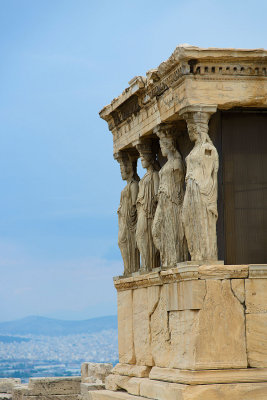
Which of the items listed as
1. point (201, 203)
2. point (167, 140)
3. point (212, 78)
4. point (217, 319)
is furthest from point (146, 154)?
point (217, 319)

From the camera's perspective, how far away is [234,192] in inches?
543

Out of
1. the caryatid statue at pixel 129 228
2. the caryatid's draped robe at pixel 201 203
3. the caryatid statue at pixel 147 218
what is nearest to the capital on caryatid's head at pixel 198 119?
the caryatid's draped robe at pixel 201 203

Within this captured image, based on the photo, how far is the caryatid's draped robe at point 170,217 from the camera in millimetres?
14023

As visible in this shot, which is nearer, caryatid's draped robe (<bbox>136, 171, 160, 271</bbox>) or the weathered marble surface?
the weathered marble surface

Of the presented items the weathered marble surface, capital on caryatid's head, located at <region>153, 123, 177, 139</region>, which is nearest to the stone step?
the weathered marble surface

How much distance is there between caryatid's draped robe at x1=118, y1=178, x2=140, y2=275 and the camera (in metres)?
16.1

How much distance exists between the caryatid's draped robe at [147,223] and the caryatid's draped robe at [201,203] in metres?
1.76

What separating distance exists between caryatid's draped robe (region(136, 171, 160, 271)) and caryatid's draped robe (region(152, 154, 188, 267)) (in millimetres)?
697

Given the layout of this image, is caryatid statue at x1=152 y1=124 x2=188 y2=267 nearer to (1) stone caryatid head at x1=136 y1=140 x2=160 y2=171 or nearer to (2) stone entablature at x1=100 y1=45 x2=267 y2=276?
(2) stone entablature at x1=100 y1=45 x2=267 y2=276

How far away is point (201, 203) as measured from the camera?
13258 mm

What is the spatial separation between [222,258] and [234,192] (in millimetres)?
834

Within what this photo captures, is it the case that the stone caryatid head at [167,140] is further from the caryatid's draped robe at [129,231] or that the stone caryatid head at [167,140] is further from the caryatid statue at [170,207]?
the caryatid's draped robe at [129,231]

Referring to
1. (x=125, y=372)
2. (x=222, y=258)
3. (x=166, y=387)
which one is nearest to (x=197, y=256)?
(x=222, y=258)

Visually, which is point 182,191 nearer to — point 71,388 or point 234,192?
point 234,192
